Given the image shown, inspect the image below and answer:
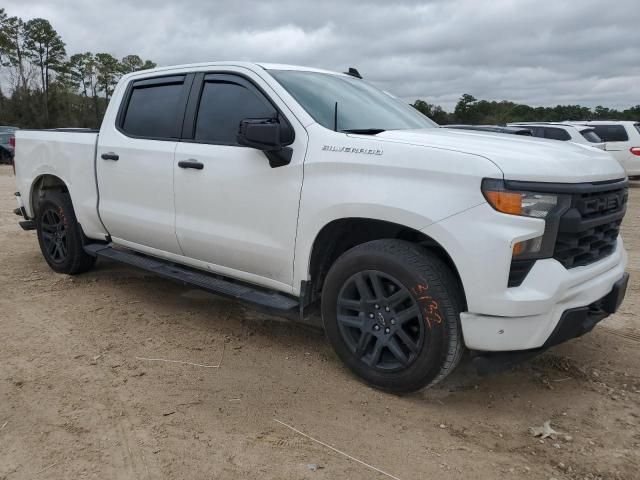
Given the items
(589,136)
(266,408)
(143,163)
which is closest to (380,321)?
(266,408)

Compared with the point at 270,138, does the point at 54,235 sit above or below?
below

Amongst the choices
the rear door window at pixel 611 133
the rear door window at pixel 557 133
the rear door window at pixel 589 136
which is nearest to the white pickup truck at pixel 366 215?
the rear door window at pixel 557 133

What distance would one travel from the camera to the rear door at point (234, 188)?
11.8ft

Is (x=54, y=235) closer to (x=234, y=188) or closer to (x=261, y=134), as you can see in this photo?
(x=234, y=188)

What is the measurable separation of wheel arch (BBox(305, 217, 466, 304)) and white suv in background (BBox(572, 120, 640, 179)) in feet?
45.8

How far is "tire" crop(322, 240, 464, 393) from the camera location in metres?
3.04

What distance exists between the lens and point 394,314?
10.6ft

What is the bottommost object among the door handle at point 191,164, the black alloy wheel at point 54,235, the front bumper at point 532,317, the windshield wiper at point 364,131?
the black alloy wheel at point 54,235

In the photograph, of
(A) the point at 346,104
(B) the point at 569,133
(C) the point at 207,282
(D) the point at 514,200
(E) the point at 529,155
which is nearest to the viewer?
(D) the point at 514,200

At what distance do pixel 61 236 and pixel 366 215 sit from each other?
12.3ft

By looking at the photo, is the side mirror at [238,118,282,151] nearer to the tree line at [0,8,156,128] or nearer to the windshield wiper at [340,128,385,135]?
the windshield wiper at [340,128,385,135]

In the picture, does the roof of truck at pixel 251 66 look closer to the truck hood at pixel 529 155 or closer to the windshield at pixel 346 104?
the windshield at pixel 346 104

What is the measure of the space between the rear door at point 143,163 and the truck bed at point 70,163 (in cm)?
18

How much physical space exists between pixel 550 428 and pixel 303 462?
1.34 metres
